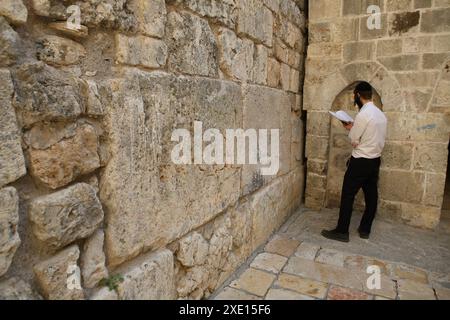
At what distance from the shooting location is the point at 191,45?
1.84m

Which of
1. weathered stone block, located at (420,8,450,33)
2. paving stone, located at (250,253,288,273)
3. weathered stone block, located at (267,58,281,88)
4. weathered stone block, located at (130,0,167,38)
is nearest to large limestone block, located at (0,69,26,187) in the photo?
weathered stone block, located at (130,0,167,38)

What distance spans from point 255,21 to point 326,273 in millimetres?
2200

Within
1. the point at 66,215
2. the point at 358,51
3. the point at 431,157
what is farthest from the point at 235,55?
the point at 431,157

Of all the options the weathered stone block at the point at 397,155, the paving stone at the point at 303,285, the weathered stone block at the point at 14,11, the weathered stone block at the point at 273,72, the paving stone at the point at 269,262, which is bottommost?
the paving stone at the point at 303,285

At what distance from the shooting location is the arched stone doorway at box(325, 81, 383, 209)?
397 centimetres

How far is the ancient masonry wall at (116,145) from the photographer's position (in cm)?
111

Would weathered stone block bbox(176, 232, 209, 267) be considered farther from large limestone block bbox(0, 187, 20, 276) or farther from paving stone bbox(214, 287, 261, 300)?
large limestone block bbox(0, 187, 20, 276)

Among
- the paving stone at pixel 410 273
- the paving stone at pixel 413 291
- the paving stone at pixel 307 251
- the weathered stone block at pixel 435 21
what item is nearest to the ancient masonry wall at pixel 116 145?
the paving stone at pixel 307 251

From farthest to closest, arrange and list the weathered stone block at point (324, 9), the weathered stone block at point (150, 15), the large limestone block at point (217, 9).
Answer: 1. the weathered stone block at point (324, 9)
2. the large limestone block at point (217, 9)
3. the weathered stone block at point (150, 15)

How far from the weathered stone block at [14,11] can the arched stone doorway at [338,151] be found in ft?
11.9

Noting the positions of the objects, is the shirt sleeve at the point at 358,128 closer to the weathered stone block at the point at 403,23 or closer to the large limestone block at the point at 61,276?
the weathered stone block at the point at 403,23

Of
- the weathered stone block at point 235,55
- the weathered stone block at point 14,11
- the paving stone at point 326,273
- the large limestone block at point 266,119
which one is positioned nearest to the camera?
the weathered stone block at point 14,11

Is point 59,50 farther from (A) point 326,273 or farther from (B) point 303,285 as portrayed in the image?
(A) point 326,273

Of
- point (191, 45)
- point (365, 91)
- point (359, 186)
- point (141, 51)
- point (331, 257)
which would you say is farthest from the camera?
point (359, 186)
